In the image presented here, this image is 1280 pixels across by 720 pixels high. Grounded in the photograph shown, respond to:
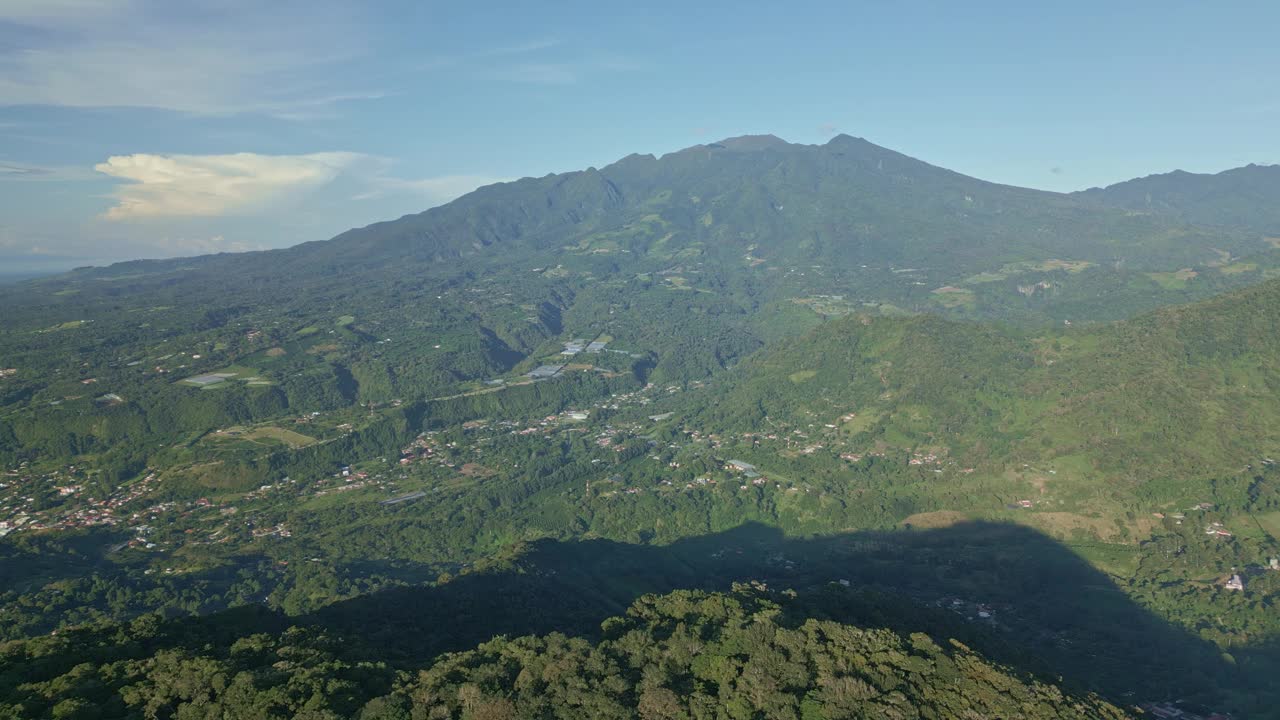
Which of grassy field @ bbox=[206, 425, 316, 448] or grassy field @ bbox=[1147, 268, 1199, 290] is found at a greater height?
grassy field @ bbox=[1147, 268, 1199, 290]

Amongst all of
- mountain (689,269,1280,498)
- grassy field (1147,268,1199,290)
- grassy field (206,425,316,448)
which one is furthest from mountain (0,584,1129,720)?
grassy field (1147,268,1199,290)

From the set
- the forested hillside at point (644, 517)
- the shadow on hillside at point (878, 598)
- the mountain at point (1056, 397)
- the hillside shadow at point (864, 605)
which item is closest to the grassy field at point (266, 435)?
the forested hillside at point (644, 517)

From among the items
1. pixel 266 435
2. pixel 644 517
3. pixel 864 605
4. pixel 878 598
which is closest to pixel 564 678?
pixel 864 605

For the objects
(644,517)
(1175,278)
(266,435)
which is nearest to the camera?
(644,517)

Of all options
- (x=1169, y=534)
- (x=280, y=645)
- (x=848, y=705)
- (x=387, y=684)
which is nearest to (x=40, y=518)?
(x=280, y=645)

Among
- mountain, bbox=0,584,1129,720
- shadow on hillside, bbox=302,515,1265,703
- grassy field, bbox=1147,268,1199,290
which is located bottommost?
shadow on hillside, bbox=302,515,1265,703

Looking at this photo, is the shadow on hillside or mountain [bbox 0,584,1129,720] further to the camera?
the shadow on hillside

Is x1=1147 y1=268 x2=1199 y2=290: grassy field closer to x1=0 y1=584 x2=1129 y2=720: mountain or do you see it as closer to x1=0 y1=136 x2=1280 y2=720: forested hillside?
x1=0 y1=136 x2=1280 y2=720: forested hillside

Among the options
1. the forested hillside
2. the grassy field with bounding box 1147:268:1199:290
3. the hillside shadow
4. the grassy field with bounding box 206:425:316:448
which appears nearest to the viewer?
the forested hillside

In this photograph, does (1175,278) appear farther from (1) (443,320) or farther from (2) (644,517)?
(1) (443,320)
